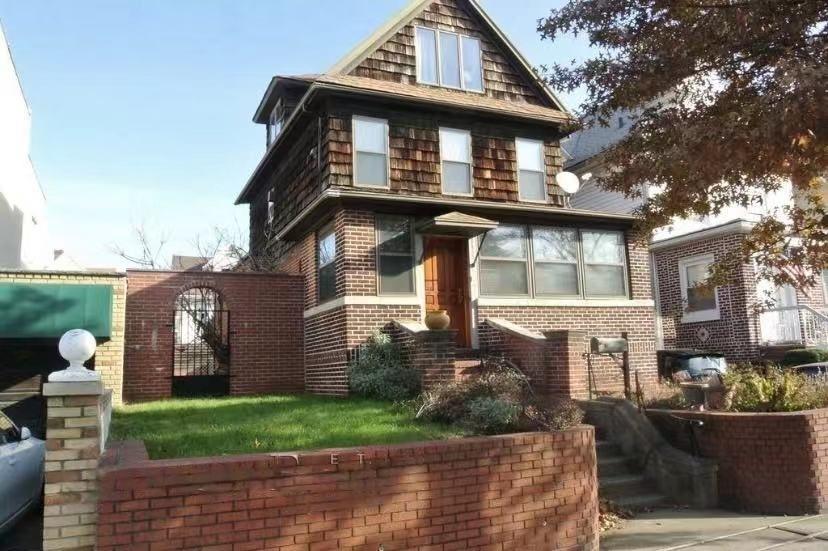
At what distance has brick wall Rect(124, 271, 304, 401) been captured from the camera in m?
12.9

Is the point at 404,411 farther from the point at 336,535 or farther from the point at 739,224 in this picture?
the point at 739,224

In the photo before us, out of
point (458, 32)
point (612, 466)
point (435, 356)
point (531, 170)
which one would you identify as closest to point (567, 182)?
point (531, 170)

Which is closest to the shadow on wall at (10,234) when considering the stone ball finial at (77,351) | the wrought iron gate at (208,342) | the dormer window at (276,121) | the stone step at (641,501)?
the wrought iron gate at (208,342)

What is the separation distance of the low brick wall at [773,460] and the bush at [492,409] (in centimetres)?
248

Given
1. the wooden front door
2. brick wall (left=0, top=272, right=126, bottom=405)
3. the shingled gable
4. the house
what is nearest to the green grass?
brick wall (left=0, top=272, right=126, bottom=405)

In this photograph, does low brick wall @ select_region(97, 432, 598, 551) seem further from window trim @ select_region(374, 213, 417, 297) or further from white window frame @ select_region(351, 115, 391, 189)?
white window frame @ select_region(351, 115, 391, 189)

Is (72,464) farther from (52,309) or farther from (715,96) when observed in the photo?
(715,96)

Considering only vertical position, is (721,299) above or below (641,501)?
above

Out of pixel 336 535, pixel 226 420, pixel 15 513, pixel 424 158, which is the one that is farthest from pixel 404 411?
→ pixel 424 158

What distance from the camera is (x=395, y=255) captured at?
12.3m

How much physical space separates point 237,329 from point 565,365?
6939 millimetres

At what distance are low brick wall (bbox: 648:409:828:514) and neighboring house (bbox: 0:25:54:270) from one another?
15.8 m

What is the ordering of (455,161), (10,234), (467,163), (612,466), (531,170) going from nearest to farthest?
(612,466)
(455,161)
(467,163)
(531,170)
(10,234)

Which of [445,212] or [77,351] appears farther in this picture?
[445,212]
